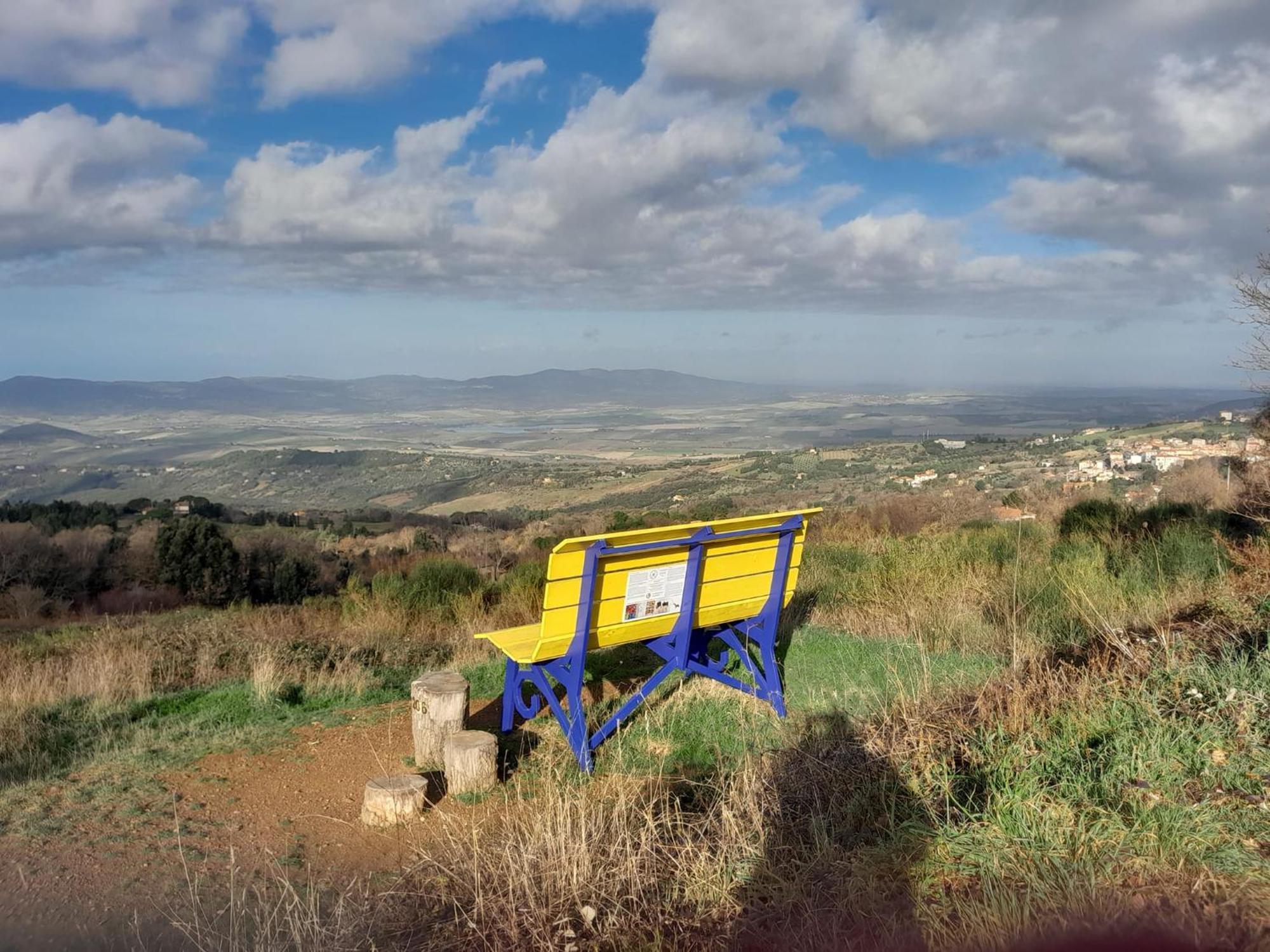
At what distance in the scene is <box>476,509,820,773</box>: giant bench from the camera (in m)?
4.53

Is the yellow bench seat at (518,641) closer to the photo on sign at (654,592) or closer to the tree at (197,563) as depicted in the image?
the photo on sign at (654,592)

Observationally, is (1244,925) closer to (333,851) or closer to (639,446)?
(333,851)

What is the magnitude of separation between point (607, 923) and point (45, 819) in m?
2.79

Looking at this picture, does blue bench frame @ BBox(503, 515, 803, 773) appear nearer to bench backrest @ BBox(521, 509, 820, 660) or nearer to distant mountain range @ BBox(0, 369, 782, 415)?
bench backrest @ BBox(521, 509, 820, 660)

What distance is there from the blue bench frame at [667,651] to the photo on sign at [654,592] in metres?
0.05

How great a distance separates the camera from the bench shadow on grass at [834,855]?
2.91 metres

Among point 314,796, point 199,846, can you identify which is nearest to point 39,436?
point 314,796

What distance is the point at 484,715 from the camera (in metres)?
5.98

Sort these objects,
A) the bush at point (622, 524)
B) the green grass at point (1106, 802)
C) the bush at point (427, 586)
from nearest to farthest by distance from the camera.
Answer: the green grass at point (1106, 802)
the bush at point (427, 586)
the bush at point (622, 524)

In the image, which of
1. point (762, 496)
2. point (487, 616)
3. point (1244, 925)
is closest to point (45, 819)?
point (1244, 925)

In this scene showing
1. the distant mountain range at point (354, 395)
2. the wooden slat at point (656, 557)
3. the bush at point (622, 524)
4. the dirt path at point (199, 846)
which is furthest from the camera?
the distant mountain range at point (354, 395)

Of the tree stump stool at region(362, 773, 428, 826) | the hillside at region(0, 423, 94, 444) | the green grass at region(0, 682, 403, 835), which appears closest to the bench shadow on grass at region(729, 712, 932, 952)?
the tree stump stool at region(362, 773, 428, 826)

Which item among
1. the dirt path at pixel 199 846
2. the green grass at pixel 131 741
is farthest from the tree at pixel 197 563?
the dirt path at pixel 199 846

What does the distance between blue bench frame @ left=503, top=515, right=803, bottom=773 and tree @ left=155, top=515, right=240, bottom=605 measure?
1505 centimetres
